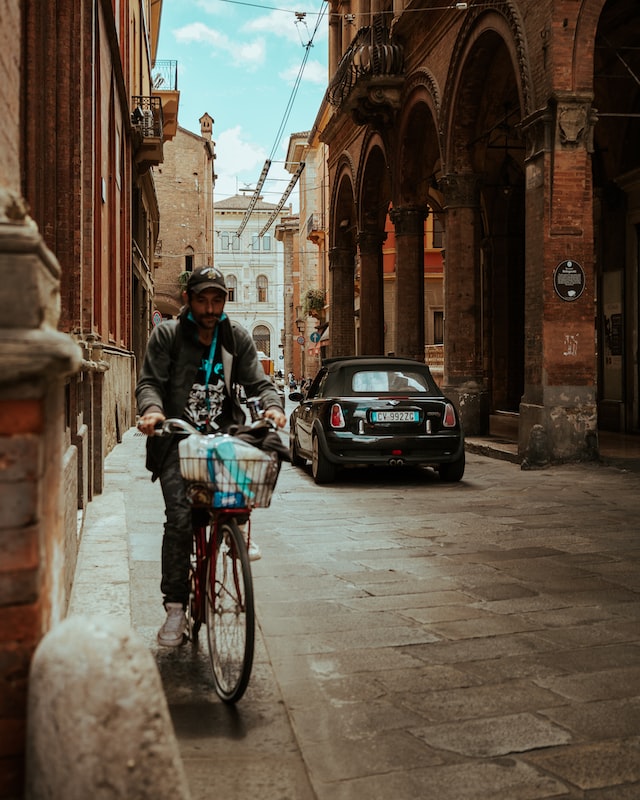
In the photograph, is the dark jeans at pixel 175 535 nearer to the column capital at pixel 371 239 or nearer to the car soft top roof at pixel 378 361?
the car soft top roof at pixel 378 361

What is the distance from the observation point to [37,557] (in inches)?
81.6

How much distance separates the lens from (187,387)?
4.35m

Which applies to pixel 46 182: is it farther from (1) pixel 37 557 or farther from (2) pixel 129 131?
(2) pixel 129 131

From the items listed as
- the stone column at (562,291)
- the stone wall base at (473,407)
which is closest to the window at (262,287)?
the stone wall base at (473,407)

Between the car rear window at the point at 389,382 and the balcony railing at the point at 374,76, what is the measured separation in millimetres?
11483

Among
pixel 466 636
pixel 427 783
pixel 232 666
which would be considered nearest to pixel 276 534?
pixel 466 636

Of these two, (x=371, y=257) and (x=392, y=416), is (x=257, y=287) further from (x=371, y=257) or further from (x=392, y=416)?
(x=392, y=416)

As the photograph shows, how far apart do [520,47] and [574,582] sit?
10051mm

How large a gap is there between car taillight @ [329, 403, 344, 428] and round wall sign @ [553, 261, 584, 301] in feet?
12.7

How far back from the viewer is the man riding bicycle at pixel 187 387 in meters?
4.14

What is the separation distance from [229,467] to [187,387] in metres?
0.89

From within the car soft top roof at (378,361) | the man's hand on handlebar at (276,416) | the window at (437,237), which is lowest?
the man's hand on handlebar at (276,416)

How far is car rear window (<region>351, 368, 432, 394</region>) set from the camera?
11.3 m

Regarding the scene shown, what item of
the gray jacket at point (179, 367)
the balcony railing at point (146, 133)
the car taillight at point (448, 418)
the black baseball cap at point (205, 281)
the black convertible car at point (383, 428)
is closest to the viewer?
the black baseball cap at point (205, 281)
